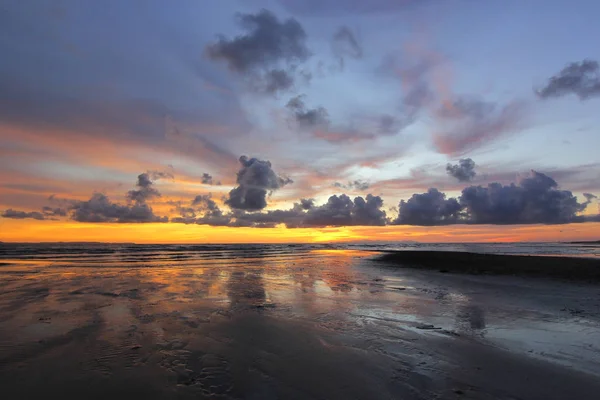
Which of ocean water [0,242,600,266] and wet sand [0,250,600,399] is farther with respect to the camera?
ocean water [0,242,600,266]

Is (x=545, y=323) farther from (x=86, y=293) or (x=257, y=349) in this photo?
(x=86, y=293)

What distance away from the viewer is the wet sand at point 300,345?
6156mm

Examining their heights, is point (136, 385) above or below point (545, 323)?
above

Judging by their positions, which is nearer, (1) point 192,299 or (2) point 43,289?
(1) point 192,299

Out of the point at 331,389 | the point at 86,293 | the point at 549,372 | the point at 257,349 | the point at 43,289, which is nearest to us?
the point at 331,389

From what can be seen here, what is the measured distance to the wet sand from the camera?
616cm

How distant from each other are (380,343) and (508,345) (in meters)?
3.31

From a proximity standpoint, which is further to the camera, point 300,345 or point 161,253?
point 161,253

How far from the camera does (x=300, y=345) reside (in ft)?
29.0

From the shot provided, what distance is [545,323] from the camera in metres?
11.2

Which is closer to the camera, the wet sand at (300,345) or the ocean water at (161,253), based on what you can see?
the wet sand at (300,345)

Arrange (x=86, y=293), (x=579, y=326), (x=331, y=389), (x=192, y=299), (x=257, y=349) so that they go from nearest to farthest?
(x=331, y=389), (x=257, y=349), (x=579, y=326), (x=192, y=299), (x=86, y=293)

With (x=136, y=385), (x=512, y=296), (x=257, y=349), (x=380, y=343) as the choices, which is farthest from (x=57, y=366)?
(x=512, y=296)

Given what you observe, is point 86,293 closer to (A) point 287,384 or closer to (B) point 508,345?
(A) point 287,384
